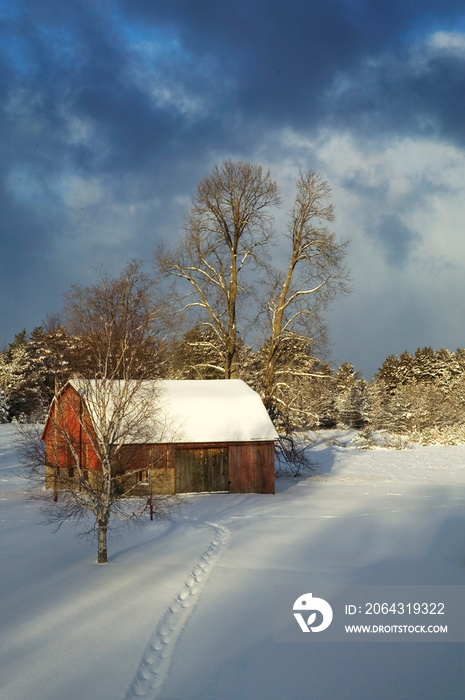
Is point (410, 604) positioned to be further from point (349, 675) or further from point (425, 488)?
point (425, 488)

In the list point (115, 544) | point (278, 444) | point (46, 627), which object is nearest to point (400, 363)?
point (278, 444)

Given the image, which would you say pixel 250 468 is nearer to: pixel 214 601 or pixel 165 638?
pixel 214 601

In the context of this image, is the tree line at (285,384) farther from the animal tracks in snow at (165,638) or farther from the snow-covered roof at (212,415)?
the animal tracks in snow at (165,638)

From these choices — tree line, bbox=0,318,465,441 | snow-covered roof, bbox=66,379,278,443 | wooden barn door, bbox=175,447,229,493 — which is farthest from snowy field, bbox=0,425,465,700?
tree line, bbox=0,318,465,441

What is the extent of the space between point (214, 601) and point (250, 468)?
47.4 feet

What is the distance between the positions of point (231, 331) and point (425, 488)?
11.3 meters

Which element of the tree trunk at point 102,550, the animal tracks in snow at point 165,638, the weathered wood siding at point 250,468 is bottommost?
the animal tracks in snow at point 165,638

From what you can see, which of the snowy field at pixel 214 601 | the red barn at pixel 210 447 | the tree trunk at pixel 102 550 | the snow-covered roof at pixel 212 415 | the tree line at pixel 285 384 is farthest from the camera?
the tree line at pixel 285 384

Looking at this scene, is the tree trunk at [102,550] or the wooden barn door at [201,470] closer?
the tree trunk at [102,550]

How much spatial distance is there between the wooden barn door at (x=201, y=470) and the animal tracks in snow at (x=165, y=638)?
10.9 m

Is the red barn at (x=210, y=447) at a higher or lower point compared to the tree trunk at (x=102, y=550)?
higher

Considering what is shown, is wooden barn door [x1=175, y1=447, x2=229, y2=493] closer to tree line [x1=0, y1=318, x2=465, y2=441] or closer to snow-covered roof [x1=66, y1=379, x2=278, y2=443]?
snow-covered roof [x1=66, y1=379, x2=278, y2=443]

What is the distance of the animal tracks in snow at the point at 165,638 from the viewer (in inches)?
279

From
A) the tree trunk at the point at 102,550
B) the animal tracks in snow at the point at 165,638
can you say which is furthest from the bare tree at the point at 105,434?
the animal tracks in snow at the point at 165,638
